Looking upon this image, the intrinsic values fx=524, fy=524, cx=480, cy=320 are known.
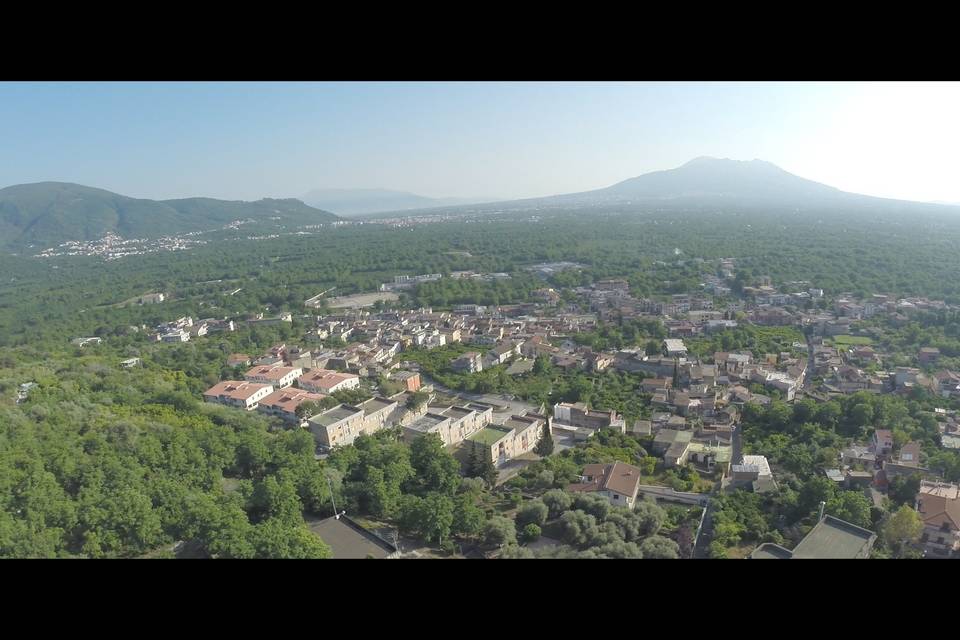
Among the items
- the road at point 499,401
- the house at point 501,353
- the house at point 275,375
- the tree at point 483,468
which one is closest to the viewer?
the tree at point 483,468

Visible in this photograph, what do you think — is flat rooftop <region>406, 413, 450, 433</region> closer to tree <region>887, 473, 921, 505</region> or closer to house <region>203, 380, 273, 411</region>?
house <region>203, 380, 273, 411</region>

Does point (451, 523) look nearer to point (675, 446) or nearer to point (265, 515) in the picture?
point (265, 515)

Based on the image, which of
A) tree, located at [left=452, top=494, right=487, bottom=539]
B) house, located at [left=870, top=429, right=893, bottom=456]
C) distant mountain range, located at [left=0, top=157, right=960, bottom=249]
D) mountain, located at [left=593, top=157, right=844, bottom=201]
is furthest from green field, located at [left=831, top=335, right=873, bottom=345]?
mountain, located at [left=593, top=157, right=844, bottom=201]

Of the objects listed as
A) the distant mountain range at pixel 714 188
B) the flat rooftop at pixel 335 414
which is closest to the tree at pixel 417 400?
the flat rooftop at pixel 335 414

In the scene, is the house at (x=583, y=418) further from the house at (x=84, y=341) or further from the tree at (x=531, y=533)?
the house at (x=84, y=341)

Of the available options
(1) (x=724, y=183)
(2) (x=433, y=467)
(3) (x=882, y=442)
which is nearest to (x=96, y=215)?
(2) (x=433, y=467)
